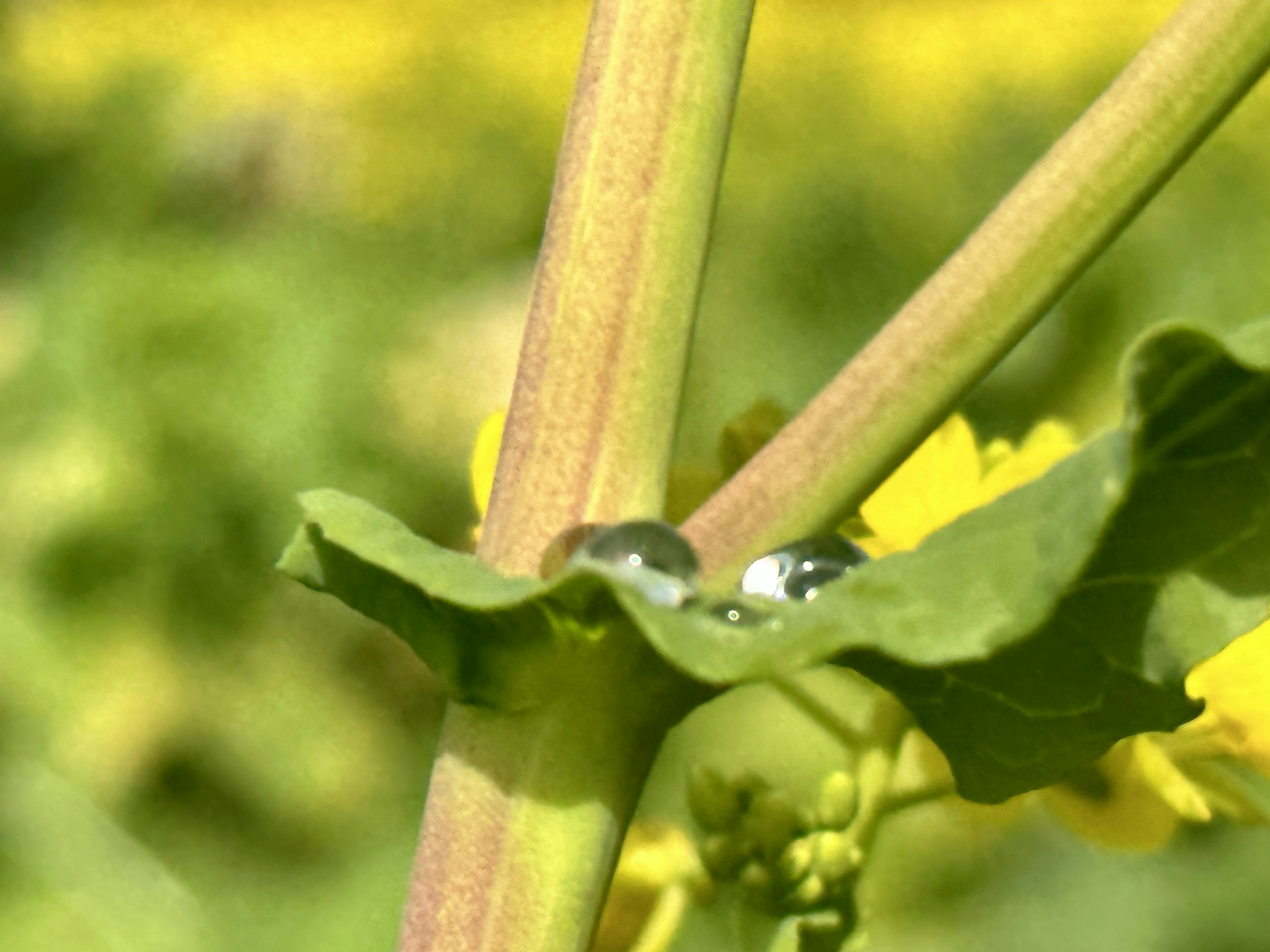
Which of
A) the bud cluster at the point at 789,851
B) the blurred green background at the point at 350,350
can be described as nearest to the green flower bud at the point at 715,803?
the bud cluster at the point at 789,851

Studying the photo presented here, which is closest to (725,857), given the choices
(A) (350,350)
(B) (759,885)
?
(B) (759,885)

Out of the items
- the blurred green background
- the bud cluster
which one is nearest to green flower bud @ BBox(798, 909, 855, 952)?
the bud cluster

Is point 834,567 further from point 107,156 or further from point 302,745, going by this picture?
point 107,156

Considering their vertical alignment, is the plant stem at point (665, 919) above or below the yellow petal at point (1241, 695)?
below

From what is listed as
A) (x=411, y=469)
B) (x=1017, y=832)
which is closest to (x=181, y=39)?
(x=411, y=469)

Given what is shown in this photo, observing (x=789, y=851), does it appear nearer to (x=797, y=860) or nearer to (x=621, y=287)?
(x=797, y=860)

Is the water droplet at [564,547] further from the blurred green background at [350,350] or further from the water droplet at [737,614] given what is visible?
the blurred green background at [350,350]

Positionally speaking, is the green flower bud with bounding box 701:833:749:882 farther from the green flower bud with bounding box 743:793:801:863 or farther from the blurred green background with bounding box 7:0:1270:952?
the blurred green background with bounding box 7:0:1270:952
